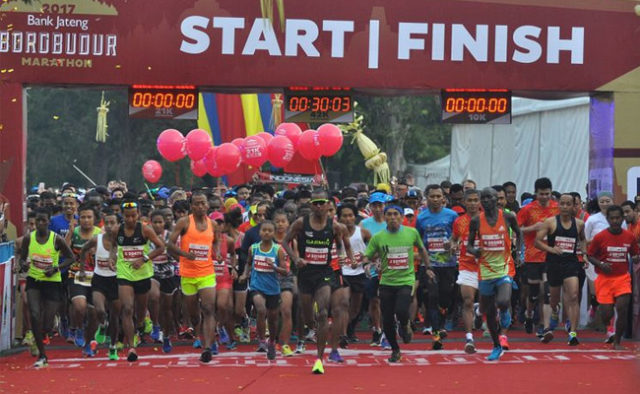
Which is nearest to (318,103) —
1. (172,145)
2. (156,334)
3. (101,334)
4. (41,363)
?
(156,334)

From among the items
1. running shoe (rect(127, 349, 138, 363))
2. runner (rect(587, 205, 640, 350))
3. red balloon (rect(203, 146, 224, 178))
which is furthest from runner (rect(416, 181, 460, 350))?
red balloon (rect(203, 146, 224, 178))

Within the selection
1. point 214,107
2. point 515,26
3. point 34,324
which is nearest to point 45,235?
point 34,324

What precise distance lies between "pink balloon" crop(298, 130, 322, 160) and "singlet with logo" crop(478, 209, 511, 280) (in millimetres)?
13516

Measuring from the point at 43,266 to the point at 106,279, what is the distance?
750 millimetres

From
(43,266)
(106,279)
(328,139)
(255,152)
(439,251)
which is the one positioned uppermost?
(328,139)

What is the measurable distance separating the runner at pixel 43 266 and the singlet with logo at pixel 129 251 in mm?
679

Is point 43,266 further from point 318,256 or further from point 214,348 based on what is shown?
point 318,256

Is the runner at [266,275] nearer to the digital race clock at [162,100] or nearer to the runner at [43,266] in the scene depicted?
the runner at [43,266]

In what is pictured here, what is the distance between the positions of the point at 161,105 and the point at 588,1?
6.36 m

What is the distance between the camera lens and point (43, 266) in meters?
16.5

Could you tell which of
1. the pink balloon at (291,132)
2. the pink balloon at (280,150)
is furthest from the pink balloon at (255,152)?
the pink balloon at (291,132)

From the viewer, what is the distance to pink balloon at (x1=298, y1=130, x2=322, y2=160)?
29.6 m

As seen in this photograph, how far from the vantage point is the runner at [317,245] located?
50.7 feet

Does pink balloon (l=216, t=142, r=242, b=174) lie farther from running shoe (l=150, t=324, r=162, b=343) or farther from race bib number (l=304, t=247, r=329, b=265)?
race bib number (l=304, t=247, r=329, b=265)
